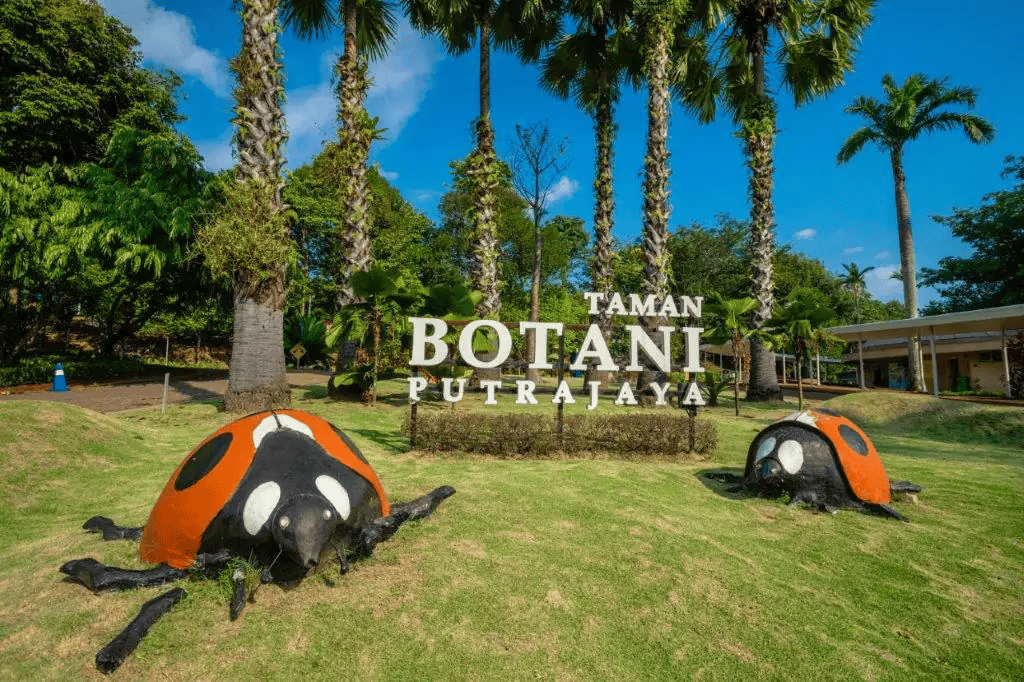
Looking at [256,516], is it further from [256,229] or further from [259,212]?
[259,212]

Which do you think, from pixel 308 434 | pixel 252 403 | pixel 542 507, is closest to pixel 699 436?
pixel 542 507

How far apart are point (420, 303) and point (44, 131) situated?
17748 mm

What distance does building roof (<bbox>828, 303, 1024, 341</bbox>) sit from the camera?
16906 millimetres

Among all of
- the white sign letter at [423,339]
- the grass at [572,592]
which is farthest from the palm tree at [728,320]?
the white sign letter at [423,339]

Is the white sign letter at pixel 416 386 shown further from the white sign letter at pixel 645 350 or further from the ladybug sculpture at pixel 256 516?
the ladybug sculpture at pixel 256 516

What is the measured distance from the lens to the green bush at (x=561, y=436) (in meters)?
7.88

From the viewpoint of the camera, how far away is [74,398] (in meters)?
13.3

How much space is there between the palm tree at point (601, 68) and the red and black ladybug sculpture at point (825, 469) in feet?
41.2

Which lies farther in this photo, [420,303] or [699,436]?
[420,303]

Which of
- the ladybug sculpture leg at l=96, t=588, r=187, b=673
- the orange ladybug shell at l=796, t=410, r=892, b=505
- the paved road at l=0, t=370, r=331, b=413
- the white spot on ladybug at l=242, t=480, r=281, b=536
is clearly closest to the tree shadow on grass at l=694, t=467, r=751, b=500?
the orange ladybug shell at l=796, t=410, r=892, b=505

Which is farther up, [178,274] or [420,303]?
[178,274]

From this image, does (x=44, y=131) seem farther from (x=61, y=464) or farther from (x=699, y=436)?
(x=699, y=436)

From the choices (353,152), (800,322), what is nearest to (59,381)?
(353,152)

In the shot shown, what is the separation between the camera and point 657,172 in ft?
51.2
